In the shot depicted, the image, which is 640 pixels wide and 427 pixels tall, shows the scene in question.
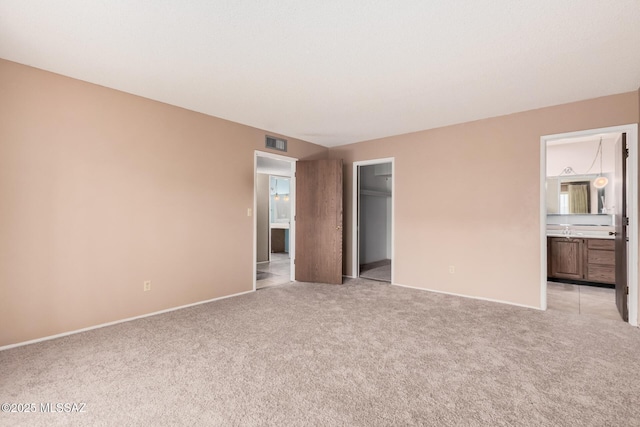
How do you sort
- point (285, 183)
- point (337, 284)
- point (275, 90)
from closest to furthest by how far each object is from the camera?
point (275, 90), point (337, 284), point (285, 183)

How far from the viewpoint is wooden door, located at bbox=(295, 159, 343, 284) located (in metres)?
5.04

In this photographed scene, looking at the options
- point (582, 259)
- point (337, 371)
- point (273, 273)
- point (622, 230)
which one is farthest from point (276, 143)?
point (582, 259)

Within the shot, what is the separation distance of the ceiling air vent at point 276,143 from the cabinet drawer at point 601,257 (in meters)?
5.36

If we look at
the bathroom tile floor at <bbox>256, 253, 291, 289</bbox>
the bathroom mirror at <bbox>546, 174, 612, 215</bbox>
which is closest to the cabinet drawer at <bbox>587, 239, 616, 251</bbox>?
the bathroom mirror at <bbox>546, 174, 612, 215</bbox>

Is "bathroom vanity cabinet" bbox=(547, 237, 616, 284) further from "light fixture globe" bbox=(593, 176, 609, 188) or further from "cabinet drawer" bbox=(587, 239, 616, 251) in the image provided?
"light fixture globe" bbox=(593, 176, 609, 188)

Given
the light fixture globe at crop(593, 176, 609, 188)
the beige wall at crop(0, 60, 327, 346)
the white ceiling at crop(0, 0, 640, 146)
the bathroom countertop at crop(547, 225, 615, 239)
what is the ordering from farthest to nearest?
the light fixture globe at crop(593, 176, 609, 188), the bathroom countertop at crop(547, 225, 615, 239), the beige wall at crop(0, 60, 327, 346), the white ceiling at crop(0, 0, 640, 146)

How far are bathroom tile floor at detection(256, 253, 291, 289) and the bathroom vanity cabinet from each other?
4.69 metres

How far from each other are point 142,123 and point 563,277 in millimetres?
6835

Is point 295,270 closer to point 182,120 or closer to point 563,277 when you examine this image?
point 182,120

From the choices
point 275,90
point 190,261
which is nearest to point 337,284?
point 190,261

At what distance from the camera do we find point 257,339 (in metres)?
2.73

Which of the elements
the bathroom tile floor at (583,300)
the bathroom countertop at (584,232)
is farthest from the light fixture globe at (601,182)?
the bathroom tile floor at (583,300)

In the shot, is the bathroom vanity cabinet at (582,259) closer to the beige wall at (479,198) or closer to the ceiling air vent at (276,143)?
the beige wall at (479,198)

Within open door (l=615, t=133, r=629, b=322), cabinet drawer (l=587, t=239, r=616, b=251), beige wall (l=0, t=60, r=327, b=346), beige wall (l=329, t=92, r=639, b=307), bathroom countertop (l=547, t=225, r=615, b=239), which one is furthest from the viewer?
bathroom countertop (l=547, t=225, r=615, b=239)
